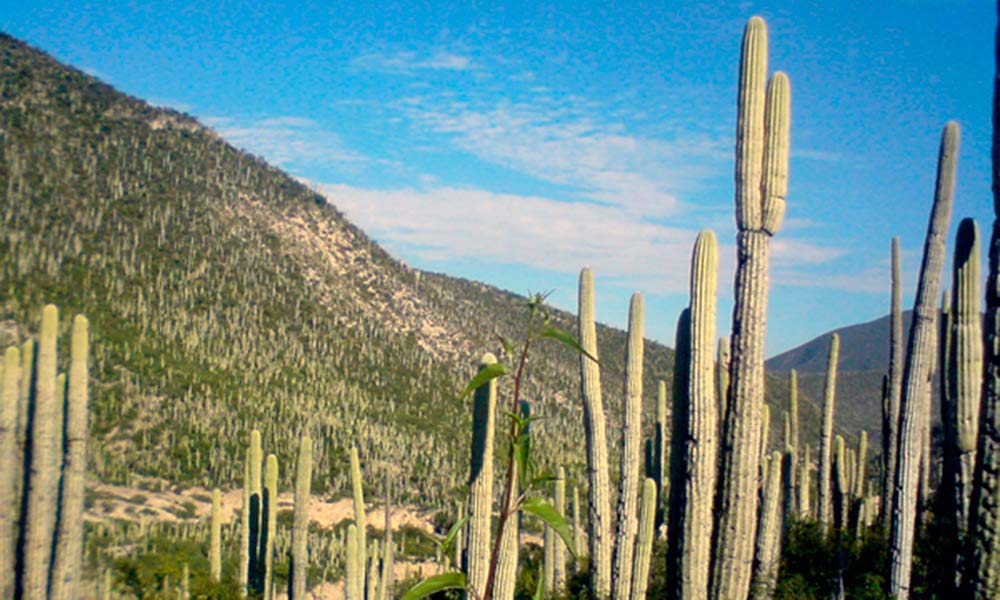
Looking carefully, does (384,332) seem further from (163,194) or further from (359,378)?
(163,194)

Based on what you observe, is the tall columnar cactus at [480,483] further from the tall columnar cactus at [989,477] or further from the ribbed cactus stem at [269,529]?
the ribbed cactus stem at [269,529]

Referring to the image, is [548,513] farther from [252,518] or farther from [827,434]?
[827,434]

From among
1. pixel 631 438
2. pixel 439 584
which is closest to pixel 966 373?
pixel 631 438

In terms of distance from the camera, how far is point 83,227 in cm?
3606

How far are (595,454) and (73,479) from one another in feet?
22.0

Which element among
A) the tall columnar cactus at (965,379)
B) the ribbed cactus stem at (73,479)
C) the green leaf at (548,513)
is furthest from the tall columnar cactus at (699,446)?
the ribbed cactus stem at (73,479)

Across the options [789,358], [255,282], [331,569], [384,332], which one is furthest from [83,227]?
[789,358]

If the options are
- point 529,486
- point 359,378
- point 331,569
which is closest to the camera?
point 529,486

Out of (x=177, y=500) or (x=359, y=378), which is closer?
(x=177, y=500)

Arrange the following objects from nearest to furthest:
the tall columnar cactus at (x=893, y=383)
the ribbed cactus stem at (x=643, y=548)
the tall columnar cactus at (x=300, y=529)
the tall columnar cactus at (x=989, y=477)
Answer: the tall columnar cactus at (x=989, y=477)
the ribbed cactus stem at (x=643, y=548)
the tall columnar cactus at (x=893, y=383)
the tall columnar cactus at (x=300, y=529)

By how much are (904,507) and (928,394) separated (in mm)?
1689

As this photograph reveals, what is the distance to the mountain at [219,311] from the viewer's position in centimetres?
2867

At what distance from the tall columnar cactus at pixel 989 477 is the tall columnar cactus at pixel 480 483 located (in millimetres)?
Result: 2827

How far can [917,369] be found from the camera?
357 inches
